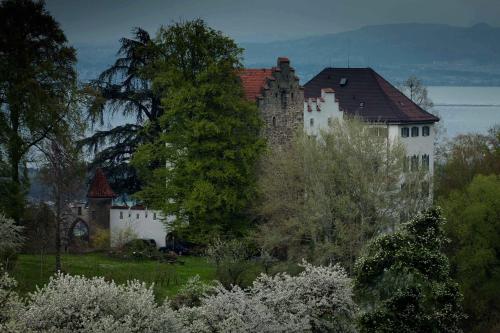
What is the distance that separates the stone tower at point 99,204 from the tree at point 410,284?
99.7 ft

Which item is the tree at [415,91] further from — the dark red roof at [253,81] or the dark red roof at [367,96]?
the dark red roof at [253,81]

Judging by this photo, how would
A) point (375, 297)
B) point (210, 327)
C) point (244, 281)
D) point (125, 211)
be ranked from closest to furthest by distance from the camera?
point (210, 327) → point (375, 297) → point (244, 281) → point (125, 211)

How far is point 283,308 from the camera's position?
40.2m

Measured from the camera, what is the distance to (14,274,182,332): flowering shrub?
115 feet

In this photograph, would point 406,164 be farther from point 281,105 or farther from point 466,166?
point 281,105

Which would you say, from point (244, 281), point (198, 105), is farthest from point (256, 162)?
point (244, 281)

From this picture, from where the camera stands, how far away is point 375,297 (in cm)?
4138

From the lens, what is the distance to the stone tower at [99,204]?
70.8m

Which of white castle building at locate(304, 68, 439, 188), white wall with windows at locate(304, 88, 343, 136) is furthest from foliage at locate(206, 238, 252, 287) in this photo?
white castle building at locate(304, 68, 439, 188)


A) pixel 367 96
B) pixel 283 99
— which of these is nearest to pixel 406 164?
pixel 283 99

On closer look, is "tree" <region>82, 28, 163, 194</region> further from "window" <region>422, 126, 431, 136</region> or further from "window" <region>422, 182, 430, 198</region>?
"window" <region>422, 182, 430, 198</region>

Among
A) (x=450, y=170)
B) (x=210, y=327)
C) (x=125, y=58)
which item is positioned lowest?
(x=210, y=327)

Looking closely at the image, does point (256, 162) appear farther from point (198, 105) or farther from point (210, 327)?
point (210, 327)

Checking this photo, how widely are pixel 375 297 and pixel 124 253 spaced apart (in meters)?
25.5
